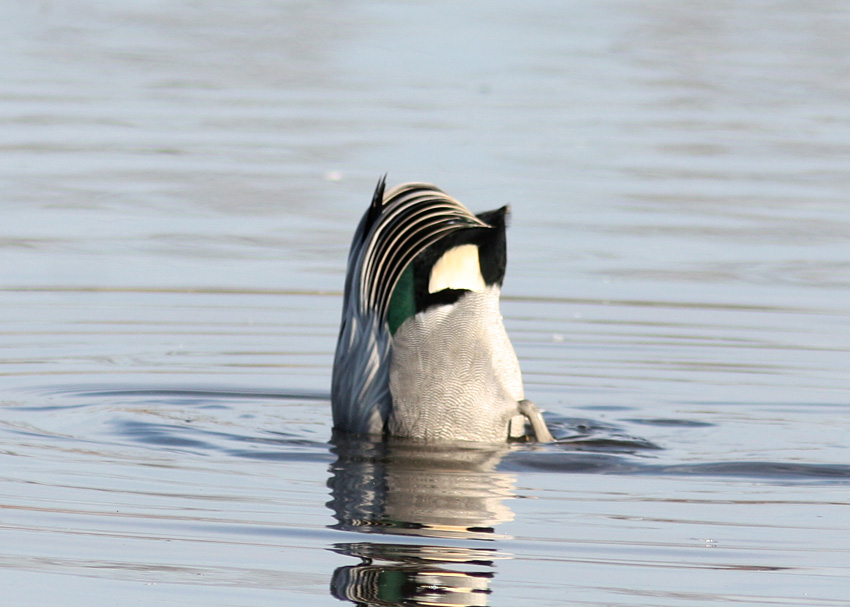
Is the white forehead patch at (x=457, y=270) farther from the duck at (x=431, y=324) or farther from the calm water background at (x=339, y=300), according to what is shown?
the calm water background at (x=339, y=300)

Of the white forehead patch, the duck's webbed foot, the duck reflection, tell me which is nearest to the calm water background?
the duck reflection

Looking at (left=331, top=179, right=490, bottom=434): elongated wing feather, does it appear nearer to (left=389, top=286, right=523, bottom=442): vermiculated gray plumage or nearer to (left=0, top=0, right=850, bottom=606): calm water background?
(left=389, top=286, right=523, bottom=442): vermiculated gray plumage

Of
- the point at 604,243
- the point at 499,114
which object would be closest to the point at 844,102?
the point at 499,114

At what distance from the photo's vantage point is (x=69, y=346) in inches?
326

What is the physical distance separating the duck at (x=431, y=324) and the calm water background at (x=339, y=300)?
169mm

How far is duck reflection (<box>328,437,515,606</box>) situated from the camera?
4613 mm

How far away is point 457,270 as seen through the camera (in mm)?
6383

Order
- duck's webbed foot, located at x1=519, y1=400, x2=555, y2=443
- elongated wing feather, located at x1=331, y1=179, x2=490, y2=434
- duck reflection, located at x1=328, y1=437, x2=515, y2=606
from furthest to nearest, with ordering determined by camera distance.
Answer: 1. duck's webbed foot, located at x1=519, y1=400, x2=555, y2=443
2. elongated wing feather, located at x1=331, y1=179, x2=490, y2=434
3. duck reflection, located at x1=328, y1=437, x2=515, y2=606

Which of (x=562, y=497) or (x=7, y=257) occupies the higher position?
(x=7, y=257)

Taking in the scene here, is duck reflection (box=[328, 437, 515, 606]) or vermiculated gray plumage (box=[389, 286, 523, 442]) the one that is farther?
vermiculated gray plumage (box=[389, 286, 523, 442])

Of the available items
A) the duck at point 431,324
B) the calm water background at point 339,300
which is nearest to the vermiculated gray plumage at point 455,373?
the duck at point 431,324

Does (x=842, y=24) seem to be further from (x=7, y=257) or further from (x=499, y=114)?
(x=7, y=257)

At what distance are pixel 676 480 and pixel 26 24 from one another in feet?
48.1

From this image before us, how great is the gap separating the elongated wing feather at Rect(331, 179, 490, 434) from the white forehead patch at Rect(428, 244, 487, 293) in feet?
0.29
